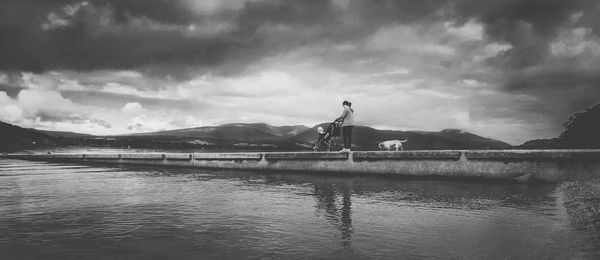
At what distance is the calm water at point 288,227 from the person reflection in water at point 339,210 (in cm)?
2

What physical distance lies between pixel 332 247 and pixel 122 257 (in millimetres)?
1715

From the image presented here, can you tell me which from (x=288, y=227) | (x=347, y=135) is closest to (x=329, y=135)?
(x=347, y=135)

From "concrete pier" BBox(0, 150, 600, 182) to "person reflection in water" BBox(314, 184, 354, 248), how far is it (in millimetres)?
3763

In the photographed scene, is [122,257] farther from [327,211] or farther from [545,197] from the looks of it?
[545,197]

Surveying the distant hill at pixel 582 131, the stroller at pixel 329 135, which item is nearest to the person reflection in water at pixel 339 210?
the stroller at pixel 329 135

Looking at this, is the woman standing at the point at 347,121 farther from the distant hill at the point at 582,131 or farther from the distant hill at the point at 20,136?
the distant hill at the point at 20,136

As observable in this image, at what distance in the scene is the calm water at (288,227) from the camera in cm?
325

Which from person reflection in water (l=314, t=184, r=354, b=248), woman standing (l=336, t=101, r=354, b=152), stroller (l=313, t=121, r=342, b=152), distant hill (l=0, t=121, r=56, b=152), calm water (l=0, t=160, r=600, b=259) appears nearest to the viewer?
calm water (l=0, t=160, r=600, b=259)

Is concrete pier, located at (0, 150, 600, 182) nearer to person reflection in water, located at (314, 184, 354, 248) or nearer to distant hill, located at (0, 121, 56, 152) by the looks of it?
person reflection in water, located at (314, 184, 354, 248)

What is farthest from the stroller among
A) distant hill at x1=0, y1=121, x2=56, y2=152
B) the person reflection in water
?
distant hill at x1=0, y1=121, x2=56, y2=152

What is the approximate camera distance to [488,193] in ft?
24.7

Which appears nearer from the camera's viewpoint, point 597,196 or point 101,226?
point 101,226

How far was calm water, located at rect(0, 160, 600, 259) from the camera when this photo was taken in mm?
3254

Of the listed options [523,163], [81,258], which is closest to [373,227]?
[81,258]
